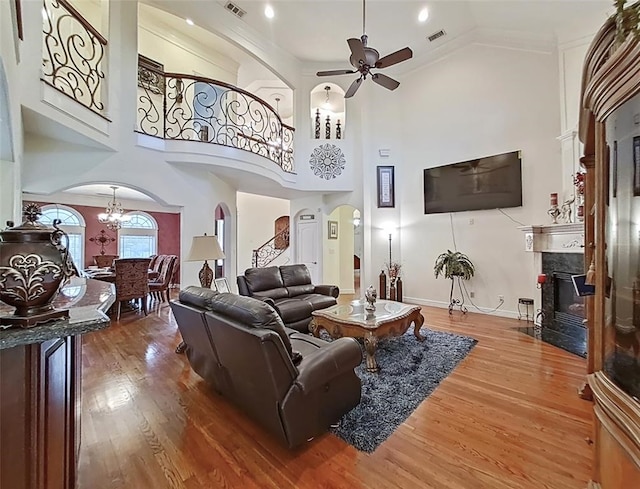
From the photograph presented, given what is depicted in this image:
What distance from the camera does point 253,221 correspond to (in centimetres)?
1107

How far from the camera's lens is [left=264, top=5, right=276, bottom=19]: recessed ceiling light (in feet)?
17.4

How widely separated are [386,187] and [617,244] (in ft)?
19.2

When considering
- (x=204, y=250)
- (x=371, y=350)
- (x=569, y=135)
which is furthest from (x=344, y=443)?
(x=569, y=135)

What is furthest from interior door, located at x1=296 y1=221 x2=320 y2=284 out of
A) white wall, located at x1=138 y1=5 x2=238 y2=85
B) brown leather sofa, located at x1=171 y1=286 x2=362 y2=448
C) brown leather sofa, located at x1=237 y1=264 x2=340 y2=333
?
brown leather sofa, located at x1=171 y1=286 x2=362 y2=448

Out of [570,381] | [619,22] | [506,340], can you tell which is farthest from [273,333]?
[506,340]

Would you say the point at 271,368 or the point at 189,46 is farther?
the point at 189,46

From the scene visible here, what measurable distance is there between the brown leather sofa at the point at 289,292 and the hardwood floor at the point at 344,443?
1.45m

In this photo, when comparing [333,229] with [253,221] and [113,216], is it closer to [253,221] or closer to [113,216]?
[253,221]

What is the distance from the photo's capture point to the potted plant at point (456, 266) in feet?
17.7

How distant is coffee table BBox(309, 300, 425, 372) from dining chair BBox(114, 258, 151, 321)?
3517 millimetres

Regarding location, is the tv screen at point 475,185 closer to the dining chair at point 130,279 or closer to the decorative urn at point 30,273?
the dining chair at point 130,279

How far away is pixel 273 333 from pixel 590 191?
89.8 inches

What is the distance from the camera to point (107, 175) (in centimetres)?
414

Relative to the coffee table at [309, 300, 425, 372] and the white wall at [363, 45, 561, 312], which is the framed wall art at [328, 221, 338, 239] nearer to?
the white wall at [363, 45, 561, 312]
